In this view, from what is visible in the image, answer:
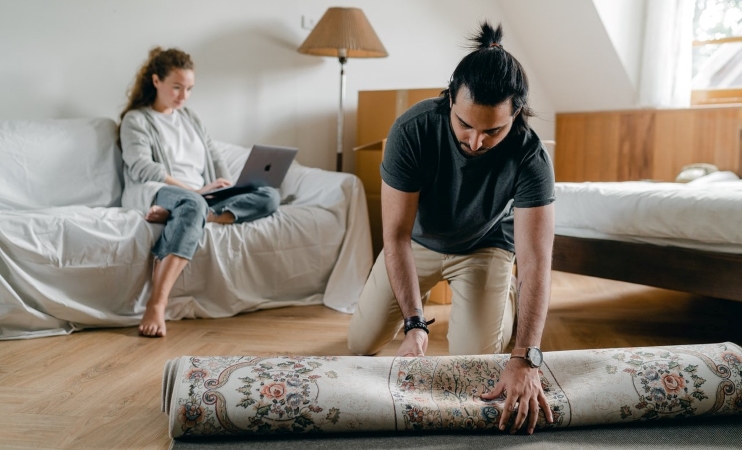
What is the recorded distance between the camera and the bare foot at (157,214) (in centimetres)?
247

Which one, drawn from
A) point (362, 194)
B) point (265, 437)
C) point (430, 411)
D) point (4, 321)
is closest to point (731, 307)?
point (362, 194)

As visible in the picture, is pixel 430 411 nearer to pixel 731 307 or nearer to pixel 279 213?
pixel 279 213

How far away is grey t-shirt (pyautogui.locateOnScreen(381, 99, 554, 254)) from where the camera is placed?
1.57m

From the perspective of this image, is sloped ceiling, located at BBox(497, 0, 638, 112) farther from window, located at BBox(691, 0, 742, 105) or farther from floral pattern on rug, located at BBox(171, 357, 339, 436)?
floral pattern on rug, located at BBox(171, 357, 339, 436)

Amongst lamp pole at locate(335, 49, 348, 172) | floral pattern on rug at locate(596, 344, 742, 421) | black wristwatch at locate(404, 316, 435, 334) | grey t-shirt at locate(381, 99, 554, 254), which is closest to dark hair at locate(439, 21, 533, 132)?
grey t-shirt at locate(381, 99, 554, 254)

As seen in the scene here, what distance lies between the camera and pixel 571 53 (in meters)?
4.02

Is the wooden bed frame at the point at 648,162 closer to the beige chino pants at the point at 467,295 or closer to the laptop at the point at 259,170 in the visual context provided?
the beige chino pants at the point at 467,295

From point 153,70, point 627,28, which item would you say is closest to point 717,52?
point 627,28

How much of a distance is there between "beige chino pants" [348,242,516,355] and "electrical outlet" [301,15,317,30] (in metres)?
2.00

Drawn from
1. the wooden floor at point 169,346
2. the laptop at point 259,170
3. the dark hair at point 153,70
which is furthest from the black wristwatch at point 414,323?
the dark hair at point 153,70

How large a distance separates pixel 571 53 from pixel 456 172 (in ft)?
8.73

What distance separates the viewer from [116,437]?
56.7 inches

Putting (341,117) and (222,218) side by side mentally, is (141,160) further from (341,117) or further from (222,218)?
(341,117)

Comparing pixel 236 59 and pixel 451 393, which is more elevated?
pixel 236 59
